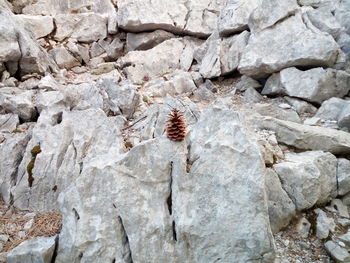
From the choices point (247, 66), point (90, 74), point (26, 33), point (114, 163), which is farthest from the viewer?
point (90, 74)

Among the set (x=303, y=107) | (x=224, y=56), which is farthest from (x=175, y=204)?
(x=224, y=56)

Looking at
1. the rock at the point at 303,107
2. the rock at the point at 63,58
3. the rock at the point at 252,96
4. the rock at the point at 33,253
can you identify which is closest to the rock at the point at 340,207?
the rock at the point at 303,107

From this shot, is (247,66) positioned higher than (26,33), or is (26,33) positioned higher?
(247,66)

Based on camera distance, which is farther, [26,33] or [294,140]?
[26,33]

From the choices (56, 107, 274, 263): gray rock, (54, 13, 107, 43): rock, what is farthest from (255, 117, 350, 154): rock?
(54, 13, 107, 43): rock

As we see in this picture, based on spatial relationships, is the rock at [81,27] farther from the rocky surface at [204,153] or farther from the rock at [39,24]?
the rocky surface at [204,153]

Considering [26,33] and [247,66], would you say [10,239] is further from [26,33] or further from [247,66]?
[26,33]

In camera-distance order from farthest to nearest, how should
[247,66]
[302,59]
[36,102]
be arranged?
[247,66] → [302,59] → [36,102]

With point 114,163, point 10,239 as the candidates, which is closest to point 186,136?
point 114,163
